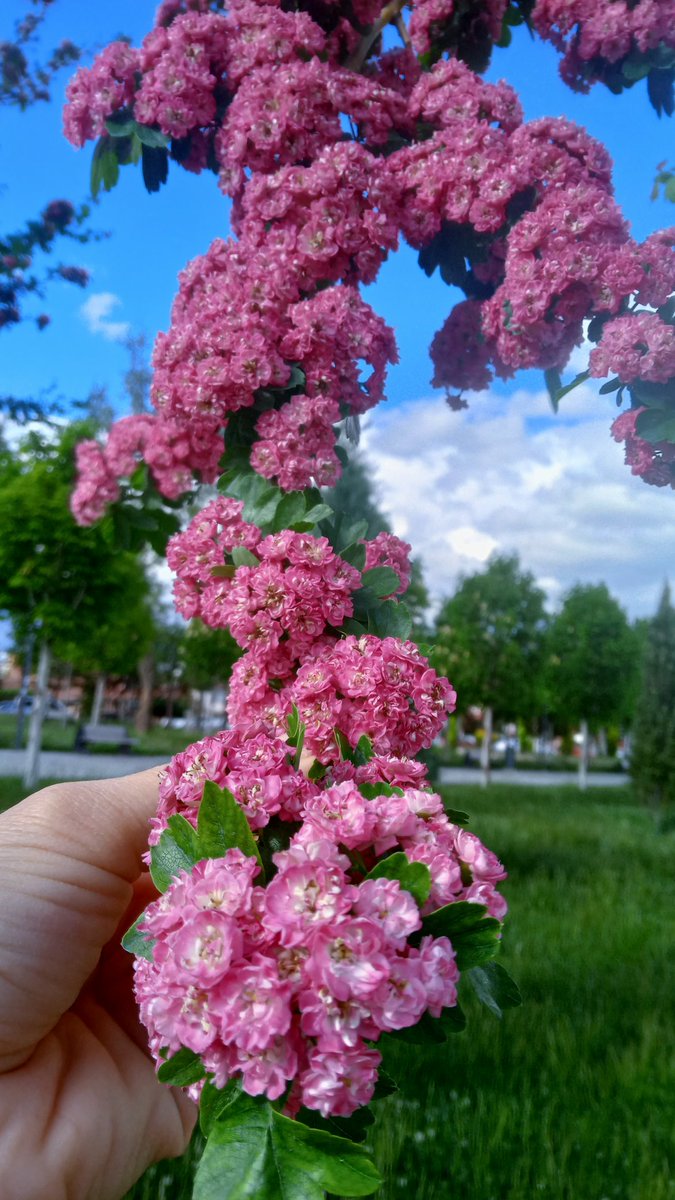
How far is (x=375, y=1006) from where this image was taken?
685mm

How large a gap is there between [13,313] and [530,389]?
543 centimetres

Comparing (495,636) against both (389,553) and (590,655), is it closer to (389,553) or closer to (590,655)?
(590,655)

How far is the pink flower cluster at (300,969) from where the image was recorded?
68cm

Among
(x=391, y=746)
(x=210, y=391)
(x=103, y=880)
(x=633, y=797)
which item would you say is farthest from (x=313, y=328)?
(x=633, y=797)

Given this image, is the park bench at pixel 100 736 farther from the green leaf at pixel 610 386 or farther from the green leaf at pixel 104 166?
the green leaf at pixel 610 386

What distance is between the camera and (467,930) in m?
0.77

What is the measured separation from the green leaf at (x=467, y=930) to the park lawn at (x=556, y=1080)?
1810 millimetres

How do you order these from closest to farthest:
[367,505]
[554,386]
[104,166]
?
1. [554,386]
2. [104,166]
3. [367,505]

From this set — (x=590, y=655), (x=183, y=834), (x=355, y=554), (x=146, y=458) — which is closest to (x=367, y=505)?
(x=590, y=655)

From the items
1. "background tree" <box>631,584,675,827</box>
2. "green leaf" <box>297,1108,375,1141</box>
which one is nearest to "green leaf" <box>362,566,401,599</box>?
"green leaf" <box>297,1108,375,1141</box>

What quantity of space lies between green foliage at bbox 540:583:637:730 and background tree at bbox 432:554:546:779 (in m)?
0.17

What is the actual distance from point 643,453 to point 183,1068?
1.32m

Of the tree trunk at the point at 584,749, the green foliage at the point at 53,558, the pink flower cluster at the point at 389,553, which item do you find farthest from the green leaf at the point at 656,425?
the green foliage at the point at 53,558

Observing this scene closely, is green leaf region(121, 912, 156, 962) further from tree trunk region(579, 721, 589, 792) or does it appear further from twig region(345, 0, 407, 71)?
tree trunk region(579, 721, 589, 792)
